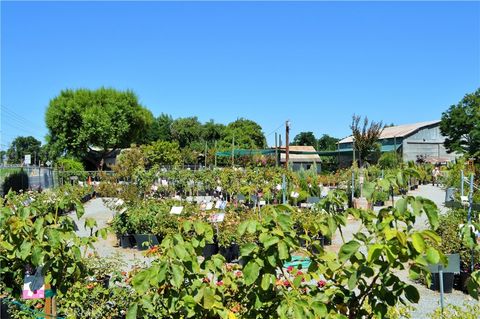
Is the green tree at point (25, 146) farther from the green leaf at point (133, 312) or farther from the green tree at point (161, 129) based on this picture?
the green leaf at point (133, 312)

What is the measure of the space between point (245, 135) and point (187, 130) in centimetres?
803

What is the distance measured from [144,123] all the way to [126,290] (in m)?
35.9

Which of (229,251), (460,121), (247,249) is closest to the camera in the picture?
(247,249)

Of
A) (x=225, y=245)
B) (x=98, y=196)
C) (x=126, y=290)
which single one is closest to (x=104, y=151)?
(x=98, y=196)

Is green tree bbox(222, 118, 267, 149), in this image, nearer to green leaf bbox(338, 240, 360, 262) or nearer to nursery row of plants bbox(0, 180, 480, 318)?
nursery row of plants bbox(0, 180, 480, 318)

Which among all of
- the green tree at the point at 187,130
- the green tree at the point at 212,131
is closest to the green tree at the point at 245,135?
the green tree at the point at 212,131

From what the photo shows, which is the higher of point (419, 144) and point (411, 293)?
point (419, 144)

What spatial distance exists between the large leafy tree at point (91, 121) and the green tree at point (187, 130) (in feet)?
65.8

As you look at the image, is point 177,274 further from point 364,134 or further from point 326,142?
point 326,142

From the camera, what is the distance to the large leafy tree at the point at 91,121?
34.1 meters

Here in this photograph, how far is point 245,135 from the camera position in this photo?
54.7 metres

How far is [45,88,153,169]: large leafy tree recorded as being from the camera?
34.1 metres

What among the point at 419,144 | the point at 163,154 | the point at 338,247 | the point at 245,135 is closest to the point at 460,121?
the point at 419,144

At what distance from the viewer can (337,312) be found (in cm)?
222
